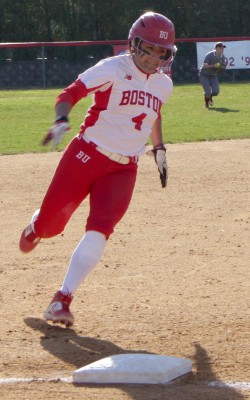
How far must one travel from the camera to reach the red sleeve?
4926 millimetres

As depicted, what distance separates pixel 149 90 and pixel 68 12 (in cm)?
3519

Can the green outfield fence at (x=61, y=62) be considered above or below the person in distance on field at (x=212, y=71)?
below

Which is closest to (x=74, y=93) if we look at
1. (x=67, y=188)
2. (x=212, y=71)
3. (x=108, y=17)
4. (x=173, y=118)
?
(x=67, y=188)

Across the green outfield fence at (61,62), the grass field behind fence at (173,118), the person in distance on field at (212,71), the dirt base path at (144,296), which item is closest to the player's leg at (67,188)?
the dirt base path at (144,296)

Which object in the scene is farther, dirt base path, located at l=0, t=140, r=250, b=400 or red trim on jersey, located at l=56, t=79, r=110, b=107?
red trim on jersey, located at l=56, t=79, r=110, b=107

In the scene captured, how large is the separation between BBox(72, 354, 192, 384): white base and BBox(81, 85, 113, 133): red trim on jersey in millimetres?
1576

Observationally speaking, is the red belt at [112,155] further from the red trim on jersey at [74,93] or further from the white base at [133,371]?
the white base at [133,371]

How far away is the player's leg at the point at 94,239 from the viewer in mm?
4926

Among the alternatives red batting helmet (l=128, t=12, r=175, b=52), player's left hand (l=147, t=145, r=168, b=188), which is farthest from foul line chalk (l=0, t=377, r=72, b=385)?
red batting helmet (l=128, t=12, r=175, b=52)

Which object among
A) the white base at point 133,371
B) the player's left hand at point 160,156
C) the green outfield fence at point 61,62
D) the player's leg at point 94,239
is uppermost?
the player's left hand at point 160,156

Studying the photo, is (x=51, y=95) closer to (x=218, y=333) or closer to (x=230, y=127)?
(x=230, y=127)

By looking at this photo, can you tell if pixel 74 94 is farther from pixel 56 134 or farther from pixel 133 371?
pixel 133 371

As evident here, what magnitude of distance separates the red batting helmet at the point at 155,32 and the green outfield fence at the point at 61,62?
26.8 metres

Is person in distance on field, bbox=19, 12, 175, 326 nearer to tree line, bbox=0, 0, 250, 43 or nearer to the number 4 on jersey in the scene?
the number 4 on jersey
